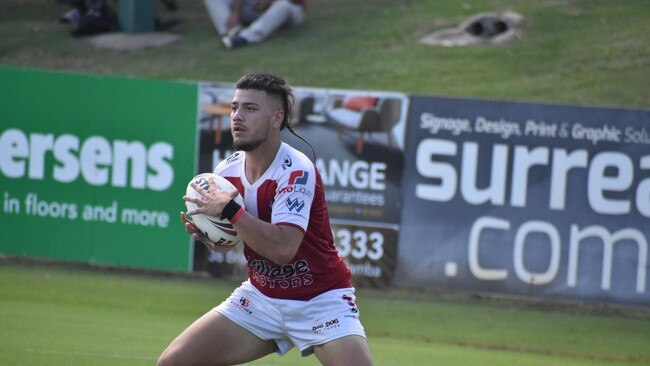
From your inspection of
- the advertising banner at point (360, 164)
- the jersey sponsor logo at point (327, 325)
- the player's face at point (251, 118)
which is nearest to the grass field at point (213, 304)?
the advertising banner at point (360, 164)

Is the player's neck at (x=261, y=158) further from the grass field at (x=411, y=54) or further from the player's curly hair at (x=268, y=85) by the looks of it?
the grass field at (x=411, y=54)

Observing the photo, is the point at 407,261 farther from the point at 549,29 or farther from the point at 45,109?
the point at 549,29

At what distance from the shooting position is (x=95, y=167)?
14516mm

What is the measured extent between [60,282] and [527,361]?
19.6ft

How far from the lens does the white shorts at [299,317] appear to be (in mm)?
6445

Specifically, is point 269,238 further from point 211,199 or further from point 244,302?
point 244,302

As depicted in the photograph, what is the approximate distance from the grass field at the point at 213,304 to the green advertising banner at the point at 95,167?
38cm

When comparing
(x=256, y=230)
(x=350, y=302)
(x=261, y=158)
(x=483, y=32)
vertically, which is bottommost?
(x=483, y=32)

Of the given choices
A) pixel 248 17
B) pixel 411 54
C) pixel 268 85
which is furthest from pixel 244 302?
pixel 248 17

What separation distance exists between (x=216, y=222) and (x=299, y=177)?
545 millimetres

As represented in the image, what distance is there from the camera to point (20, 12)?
2419 centimetres

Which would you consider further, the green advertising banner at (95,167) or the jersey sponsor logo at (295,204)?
the green advertising banner at (95,167)

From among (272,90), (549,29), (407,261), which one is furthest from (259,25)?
(272,90)

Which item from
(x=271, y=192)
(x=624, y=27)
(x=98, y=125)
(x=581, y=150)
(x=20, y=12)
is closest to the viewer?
(x=271, y=192)
